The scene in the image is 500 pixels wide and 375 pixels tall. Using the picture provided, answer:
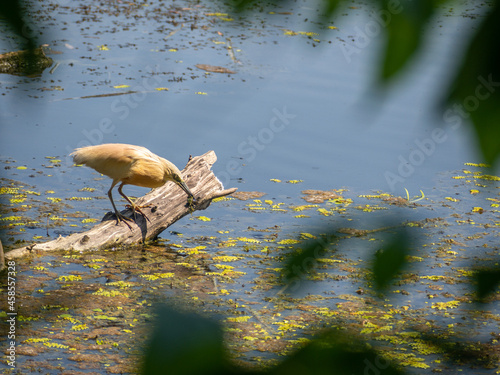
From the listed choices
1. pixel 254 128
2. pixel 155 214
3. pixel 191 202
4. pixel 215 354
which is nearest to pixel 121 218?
pixel 155 214

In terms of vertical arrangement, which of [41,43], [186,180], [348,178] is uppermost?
[41,43]

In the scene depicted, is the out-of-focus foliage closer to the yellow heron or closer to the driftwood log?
the yellow heron

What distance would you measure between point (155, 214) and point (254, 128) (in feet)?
10.3

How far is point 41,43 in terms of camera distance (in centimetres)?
45

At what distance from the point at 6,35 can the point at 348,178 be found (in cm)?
663

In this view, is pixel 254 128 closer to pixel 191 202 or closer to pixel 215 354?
pixel 191 202

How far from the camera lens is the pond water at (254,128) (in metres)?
0.48

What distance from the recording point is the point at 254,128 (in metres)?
8.12

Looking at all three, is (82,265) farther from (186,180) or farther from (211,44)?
(211,44)

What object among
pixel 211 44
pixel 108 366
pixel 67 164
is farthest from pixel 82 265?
pixel 211 44

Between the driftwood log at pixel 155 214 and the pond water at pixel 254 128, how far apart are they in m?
0.24

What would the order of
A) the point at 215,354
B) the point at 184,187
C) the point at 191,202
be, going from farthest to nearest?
the point at 191,202 < the point at 184,187 < the point at 215,354

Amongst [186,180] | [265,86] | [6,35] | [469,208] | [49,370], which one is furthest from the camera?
[265,86]

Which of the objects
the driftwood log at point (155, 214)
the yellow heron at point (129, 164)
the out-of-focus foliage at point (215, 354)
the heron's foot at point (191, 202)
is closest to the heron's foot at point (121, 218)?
the driftwood log at point (155, 214)
